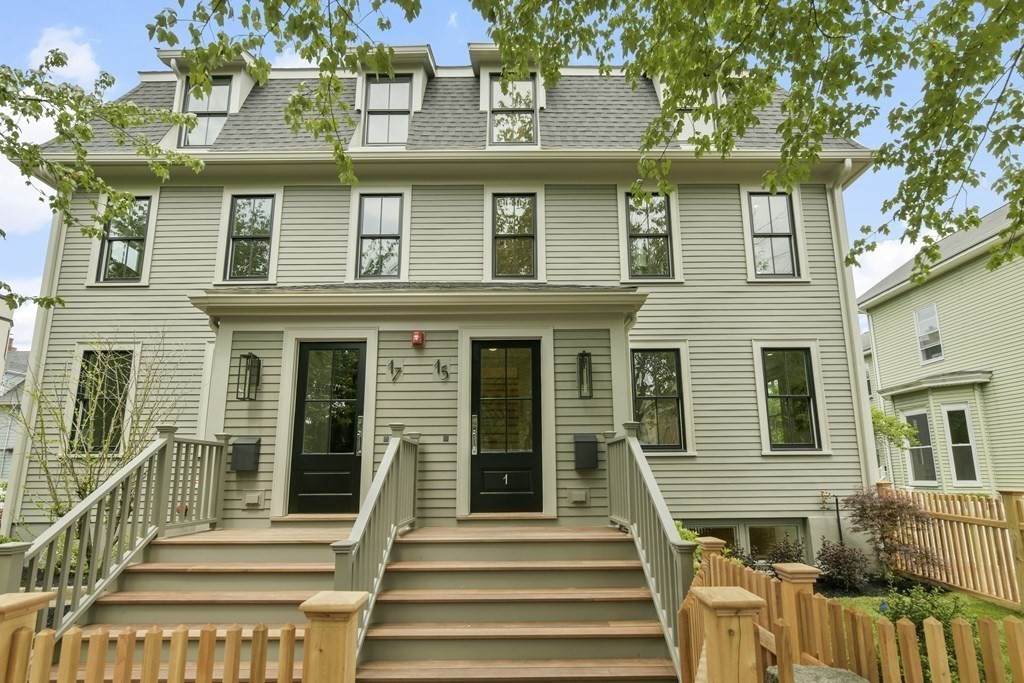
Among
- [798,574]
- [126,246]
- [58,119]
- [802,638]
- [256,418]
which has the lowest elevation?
[802,638]

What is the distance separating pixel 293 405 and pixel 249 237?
3.87m

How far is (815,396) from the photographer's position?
8719 millimetres

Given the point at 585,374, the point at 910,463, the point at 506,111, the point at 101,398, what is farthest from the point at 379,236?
the point at 910,463

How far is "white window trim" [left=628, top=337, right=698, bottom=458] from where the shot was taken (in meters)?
8.45

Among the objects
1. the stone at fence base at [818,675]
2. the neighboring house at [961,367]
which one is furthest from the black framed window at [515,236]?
the neighboring house at [961,367]

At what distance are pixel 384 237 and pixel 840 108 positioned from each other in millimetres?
6428

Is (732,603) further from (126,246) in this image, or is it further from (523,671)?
(126,246)

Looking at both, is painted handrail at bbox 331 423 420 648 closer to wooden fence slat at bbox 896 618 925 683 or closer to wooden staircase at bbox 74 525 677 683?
wooden staircase at bbox 74 525 677 683

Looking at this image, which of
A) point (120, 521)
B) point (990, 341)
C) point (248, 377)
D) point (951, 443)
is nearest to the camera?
point (120, 521)

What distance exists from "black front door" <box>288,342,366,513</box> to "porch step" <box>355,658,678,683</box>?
2771 mm

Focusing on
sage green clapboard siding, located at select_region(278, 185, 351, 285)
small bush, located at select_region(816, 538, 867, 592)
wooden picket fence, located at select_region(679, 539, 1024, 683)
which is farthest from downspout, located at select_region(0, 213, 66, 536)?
small bush, located at select_region(816, 538, 867, 592)

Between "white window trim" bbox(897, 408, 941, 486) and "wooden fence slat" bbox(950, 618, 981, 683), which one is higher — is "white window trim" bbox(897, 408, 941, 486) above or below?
above

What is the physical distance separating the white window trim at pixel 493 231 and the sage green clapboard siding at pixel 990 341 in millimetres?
9830

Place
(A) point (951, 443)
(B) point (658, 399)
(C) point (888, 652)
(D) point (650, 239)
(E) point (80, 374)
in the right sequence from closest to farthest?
(C) point (888, 652) < (E) point (80, 374) < (B) point (658, 399) < (D) point (650, 239) < (A) point (951, 443)
